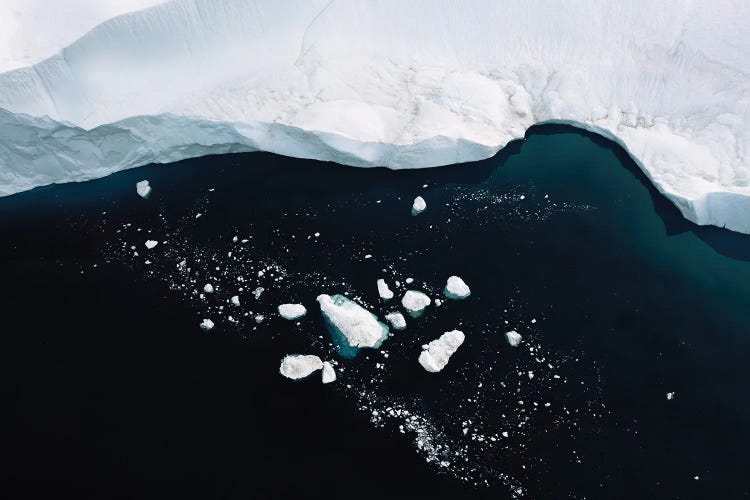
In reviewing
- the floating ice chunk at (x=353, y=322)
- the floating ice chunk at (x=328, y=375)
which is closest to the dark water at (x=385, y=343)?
the floating ice chunk at (x=328, y=375)

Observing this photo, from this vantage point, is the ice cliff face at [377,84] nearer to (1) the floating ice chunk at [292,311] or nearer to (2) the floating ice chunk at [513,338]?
(1) the floating ice chunk at [292,311]

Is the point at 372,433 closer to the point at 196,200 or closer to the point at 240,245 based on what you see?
the point at 240,245

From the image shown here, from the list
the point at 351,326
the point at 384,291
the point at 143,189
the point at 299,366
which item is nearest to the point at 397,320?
the point at 384,291

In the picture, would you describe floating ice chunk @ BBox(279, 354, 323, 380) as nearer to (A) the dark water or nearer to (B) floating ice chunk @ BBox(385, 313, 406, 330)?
(A) the dark water

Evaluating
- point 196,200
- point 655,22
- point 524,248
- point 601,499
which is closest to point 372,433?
point 601,499

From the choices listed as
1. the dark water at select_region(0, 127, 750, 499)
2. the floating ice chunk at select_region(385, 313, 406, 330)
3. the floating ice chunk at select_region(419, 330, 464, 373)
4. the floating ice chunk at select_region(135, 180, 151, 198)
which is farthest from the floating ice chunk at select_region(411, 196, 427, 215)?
the floating ice chunk at select_region(135, 180, 151, 198)

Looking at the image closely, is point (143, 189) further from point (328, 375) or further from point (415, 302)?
point (415, 302)
